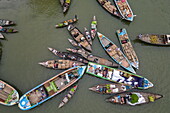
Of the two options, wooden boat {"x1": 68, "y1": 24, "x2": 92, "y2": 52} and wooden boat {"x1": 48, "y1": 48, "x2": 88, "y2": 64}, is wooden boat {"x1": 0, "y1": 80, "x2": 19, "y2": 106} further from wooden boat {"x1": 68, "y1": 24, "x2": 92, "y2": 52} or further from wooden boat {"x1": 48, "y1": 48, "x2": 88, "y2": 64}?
wooden boat {"x1": 68, "y1": 24, "x2": 92, "y2": 52}

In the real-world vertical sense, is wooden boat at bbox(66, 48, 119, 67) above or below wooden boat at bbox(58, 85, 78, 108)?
above

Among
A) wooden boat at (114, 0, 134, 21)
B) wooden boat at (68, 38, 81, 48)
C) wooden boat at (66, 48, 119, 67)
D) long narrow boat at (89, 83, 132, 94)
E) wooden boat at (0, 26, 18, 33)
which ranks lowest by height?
long narrow boat at (89, 83, 132, 94)

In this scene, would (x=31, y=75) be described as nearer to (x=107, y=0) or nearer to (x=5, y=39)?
(x=5, y=39)

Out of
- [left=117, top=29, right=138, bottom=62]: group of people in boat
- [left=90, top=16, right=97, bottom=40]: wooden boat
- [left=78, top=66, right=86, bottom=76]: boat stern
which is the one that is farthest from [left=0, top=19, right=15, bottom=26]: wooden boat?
[left=117, top=29, right=138, bottom=62]: group of people in boat

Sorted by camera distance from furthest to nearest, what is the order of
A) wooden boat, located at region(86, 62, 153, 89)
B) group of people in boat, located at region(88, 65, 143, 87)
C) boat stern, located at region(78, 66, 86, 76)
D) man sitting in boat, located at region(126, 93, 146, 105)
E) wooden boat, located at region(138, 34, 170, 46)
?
wooden boat, located at region(138, 34, 170, 46)
boat stern, located at region(78, 66, 86, 76)
group of people in boat, located at region(88, 65, 143, 87)
wooden boat, located at region(86, 62, 153, 89)
man sitting in boat, located at region(126, 93, 146, 105)

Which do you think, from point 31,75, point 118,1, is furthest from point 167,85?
point 31,75

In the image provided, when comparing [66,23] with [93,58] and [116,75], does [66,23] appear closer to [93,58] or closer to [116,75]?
[93,58]

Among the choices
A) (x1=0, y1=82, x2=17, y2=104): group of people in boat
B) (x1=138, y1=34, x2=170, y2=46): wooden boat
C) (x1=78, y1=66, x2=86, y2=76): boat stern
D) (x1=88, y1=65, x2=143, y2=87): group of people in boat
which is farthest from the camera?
(x1=138, y1=34, x2=170, y2=46): wooden boat

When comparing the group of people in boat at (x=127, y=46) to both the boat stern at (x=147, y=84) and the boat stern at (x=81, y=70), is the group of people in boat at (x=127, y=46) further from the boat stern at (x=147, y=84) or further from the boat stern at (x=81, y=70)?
the boat stern at (x=81, y=70)
